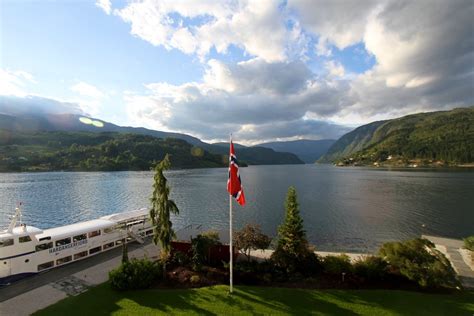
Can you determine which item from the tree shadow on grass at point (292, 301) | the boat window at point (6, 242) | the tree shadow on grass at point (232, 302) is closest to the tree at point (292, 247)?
the tree shadow on grass at point (292, 301)

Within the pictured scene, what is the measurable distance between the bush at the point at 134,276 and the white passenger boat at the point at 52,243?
8.83m

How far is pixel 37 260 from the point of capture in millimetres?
30922

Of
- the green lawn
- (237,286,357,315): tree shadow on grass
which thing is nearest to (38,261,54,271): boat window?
the green lawn

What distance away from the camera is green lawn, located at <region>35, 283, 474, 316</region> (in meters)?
19.0

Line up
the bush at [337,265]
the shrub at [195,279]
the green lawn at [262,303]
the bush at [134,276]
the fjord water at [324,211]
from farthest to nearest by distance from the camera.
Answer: the fjord water at [324,211], the bush at [337,265], the shrub at [195,279], the bush at [134,276], the green lawn at [262,303]

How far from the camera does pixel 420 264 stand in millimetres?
23109

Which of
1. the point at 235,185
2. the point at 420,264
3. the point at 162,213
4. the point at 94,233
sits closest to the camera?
the point at 235,185

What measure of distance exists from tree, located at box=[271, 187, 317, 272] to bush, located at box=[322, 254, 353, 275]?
135cm

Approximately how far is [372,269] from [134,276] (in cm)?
2056

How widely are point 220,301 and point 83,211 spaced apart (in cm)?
7130

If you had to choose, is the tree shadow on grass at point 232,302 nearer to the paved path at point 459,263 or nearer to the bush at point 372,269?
the bush at point 372,269

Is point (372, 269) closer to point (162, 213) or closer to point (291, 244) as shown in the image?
point (291, 244)

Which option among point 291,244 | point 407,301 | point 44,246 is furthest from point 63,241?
point 407,301

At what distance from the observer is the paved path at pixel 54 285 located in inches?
904
